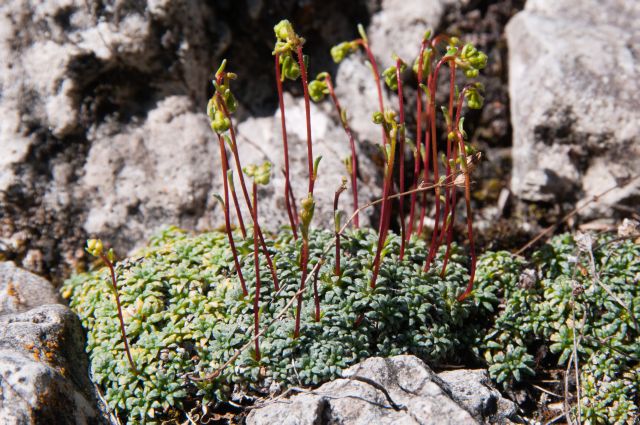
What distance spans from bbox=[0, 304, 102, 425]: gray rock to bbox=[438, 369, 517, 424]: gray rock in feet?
7.27

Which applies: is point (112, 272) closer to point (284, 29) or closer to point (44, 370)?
point (44, 370)

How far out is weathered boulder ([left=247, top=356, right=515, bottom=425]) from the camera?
11.5 feet

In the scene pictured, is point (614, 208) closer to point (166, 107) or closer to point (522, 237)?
point (522, 237)

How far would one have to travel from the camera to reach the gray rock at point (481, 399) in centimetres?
375

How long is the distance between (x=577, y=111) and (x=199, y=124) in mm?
3295

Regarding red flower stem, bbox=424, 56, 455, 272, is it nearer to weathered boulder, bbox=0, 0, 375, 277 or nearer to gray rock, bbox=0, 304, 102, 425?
weathered boulder, bbox=0, 0, 375, 277

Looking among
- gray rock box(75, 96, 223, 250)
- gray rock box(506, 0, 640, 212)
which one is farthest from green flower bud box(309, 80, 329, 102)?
gray rock box(506, 0, 640, 212)

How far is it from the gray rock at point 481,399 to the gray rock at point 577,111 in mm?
2183

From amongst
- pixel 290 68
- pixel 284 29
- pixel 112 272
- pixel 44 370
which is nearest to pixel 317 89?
pixel 290 68

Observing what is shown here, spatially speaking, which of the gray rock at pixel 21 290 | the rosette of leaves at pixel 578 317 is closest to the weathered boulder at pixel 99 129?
the gray rock at pixel 21 290

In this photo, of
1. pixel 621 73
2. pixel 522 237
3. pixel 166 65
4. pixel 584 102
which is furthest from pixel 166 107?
pixel 621 73

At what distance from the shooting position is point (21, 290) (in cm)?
448

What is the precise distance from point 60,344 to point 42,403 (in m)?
0.62

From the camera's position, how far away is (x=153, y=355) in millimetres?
4027
